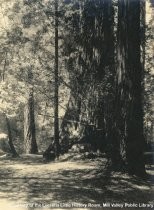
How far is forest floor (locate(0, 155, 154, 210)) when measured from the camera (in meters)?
7.48

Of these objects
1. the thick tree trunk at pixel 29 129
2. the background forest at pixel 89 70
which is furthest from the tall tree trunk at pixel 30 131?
the background forest at pixel 89 70

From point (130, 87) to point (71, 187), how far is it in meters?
2.45

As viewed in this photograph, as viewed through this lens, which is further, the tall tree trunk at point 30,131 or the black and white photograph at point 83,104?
the tall tree trunk at point 30,131

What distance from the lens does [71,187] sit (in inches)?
333

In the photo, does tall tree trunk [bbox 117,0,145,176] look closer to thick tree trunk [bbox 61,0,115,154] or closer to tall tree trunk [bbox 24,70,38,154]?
thick tree trunk [bbox 61,0,115,154]

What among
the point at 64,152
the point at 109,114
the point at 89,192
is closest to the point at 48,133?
the point at 64,152

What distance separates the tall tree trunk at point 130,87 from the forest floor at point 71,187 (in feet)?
1.65

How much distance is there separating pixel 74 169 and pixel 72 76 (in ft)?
9.96

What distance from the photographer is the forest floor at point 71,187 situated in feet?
24.6

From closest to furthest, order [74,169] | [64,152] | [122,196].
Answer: [122,196] → [74,169] → [64,152]

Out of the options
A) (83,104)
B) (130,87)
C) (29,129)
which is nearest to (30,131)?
(29,129)

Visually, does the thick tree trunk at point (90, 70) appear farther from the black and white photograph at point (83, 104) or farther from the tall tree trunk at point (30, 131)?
the tall tree trunk at point (30, 131)

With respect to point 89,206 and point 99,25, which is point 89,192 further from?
point 99,25

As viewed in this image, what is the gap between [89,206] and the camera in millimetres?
7367
